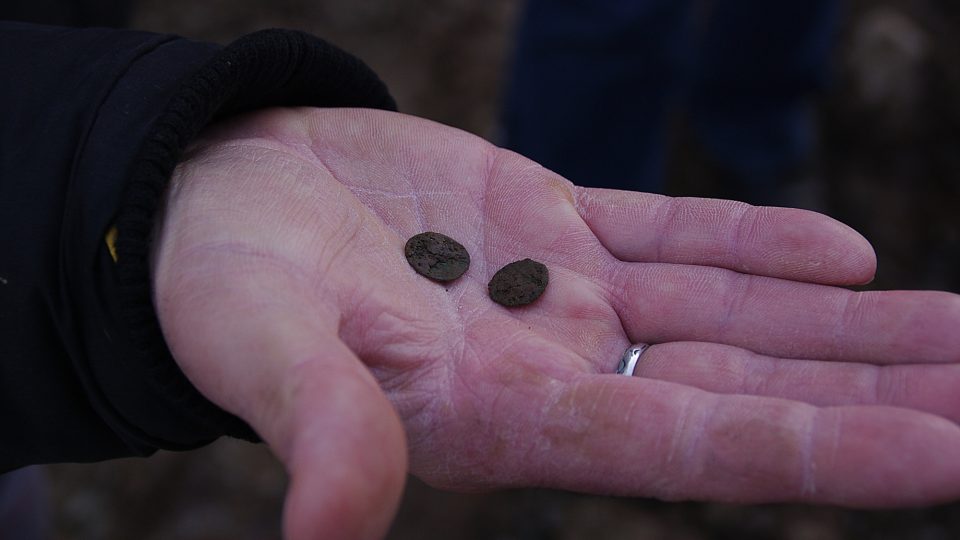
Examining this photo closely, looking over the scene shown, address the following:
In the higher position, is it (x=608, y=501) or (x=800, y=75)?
(x=800, y=75)

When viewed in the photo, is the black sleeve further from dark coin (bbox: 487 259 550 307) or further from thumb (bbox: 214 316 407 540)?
dark coin (bbox: 487 259 550 307)

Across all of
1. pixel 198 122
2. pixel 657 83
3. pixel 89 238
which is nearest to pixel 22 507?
pixel 89 238

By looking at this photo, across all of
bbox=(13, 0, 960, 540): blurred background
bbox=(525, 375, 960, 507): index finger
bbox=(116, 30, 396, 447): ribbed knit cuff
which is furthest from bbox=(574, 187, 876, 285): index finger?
bbox=(13, 0, 960, 540): blurred background

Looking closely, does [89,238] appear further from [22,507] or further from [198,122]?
[22,507]

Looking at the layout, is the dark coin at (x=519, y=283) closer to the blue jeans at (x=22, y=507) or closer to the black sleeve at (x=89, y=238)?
the black sleeve at (x=89, y=238)

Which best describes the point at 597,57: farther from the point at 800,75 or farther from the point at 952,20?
the point at 952,20

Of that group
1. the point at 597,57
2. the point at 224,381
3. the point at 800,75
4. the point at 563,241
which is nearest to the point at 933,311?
the point at 563,241

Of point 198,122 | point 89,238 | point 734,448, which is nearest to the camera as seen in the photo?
point 734,448

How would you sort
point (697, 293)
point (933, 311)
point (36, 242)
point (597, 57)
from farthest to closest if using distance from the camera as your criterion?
point (597, 57) < point (697, 293) < point (933, 311) < point (36, 242)
